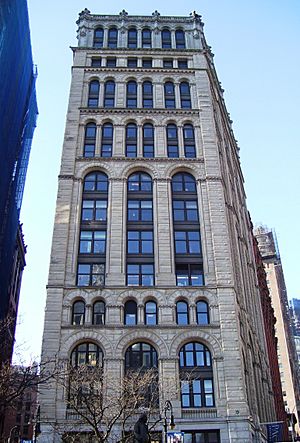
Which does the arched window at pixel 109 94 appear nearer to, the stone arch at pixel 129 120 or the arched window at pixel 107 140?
the stone arch at pixel 129 120

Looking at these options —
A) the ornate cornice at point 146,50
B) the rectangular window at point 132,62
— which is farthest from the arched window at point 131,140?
the ornate cornice at point 146,50

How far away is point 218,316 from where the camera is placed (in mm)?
44188

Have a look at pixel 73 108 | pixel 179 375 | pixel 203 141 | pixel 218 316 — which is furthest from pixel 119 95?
pixel 179 375

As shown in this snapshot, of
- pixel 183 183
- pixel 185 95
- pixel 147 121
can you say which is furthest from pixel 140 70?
pixel 183 183

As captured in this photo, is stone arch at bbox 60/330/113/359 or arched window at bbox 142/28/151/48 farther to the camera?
arched window at bbox 142/28/151/48

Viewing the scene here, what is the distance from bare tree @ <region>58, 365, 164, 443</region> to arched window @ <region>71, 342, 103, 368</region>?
89 cm

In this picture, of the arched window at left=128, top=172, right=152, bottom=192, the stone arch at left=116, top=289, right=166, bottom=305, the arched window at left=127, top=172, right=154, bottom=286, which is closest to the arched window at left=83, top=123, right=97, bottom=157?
the arched window at left=128, top=172, right=152, bottom=192

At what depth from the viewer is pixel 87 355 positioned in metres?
42.5

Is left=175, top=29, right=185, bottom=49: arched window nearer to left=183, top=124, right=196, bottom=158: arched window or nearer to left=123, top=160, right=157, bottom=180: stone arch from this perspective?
left=183, top=124, right=196, bottom=158: arched window

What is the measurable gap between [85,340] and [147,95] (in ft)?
105

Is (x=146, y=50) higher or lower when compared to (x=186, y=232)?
higher

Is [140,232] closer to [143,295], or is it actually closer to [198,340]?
[143,295]

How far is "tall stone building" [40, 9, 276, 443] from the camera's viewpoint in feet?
137

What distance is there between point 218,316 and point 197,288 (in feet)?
10.6
